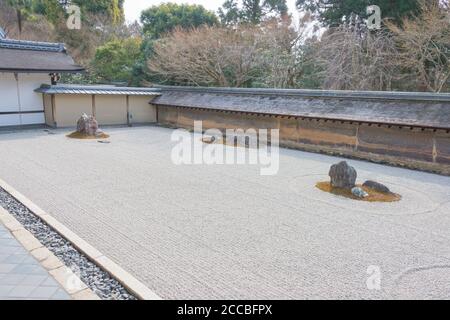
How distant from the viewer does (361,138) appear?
408 inches

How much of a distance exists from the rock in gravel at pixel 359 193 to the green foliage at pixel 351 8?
39.6ft

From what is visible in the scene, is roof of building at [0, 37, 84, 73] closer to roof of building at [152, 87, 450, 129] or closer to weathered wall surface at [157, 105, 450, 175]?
roof of building at [152, 87, 450, 129]

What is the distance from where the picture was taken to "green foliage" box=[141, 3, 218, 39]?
82.1 feet

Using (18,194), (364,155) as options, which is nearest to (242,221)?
(18,194)

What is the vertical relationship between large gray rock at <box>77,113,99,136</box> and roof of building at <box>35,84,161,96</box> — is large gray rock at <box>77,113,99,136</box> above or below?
below

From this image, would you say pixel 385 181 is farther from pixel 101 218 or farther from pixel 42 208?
pixel 42 208

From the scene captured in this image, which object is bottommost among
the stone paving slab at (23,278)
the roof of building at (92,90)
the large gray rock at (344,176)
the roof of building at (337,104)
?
the stone paving slab at (23,278)

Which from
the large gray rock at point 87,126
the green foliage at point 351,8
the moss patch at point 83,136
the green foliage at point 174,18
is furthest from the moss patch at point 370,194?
the green foliage at point 174,18

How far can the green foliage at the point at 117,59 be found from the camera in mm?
22266

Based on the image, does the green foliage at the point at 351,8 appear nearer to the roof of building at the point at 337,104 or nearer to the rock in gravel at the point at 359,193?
the roof of building at the point at 337,104

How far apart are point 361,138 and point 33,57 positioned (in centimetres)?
1355

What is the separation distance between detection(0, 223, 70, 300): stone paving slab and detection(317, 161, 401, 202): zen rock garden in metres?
5.18

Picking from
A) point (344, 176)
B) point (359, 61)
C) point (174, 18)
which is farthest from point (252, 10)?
point (344, 176)

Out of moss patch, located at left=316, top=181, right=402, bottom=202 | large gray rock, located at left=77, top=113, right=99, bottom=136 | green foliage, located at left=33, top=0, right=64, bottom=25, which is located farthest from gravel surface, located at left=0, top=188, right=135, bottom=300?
green foliage, located at left=33, top=0, right=64, bottom=25
